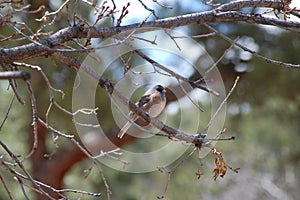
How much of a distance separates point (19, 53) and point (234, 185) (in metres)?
11.6

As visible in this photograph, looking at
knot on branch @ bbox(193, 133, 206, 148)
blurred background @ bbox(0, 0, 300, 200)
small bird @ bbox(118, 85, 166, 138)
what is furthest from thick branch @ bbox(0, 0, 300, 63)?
blurred background @ bbox(0, 0, 300, 200)

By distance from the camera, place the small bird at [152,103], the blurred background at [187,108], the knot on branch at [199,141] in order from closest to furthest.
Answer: the knot on branch at [199,141] < the small bird at [152,103] < the blurred background at [187,108]

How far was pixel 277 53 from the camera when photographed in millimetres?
5520

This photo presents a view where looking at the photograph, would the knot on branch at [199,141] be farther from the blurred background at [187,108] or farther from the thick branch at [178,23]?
the blurred background at [187,108]

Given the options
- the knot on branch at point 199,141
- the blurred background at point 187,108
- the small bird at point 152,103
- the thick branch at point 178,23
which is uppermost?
the thick branch at point 178,23

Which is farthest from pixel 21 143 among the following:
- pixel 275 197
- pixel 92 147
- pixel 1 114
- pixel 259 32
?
pixel 275 197

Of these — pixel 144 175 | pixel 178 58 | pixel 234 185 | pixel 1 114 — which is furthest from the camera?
pixel 234 185

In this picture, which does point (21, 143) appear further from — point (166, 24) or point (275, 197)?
point (275, 197)

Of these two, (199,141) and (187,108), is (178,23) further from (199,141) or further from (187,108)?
(187,108)

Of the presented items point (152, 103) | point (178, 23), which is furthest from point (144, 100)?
point (178, 23)

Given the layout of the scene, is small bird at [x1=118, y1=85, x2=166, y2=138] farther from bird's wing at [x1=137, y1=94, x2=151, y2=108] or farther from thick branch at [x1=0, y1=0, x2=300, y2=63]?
thick branch at [x1=0, y1=0, x2=300, y2=63]

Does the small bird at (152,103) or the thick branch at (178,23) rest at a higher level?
the thick branch at (178,23)

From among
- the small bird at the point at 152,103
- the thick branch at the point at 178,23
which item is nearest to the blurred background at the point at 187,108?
the small bird at the point at 152,103

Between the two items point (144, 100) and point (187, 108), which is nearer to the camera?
point (144, 100)
